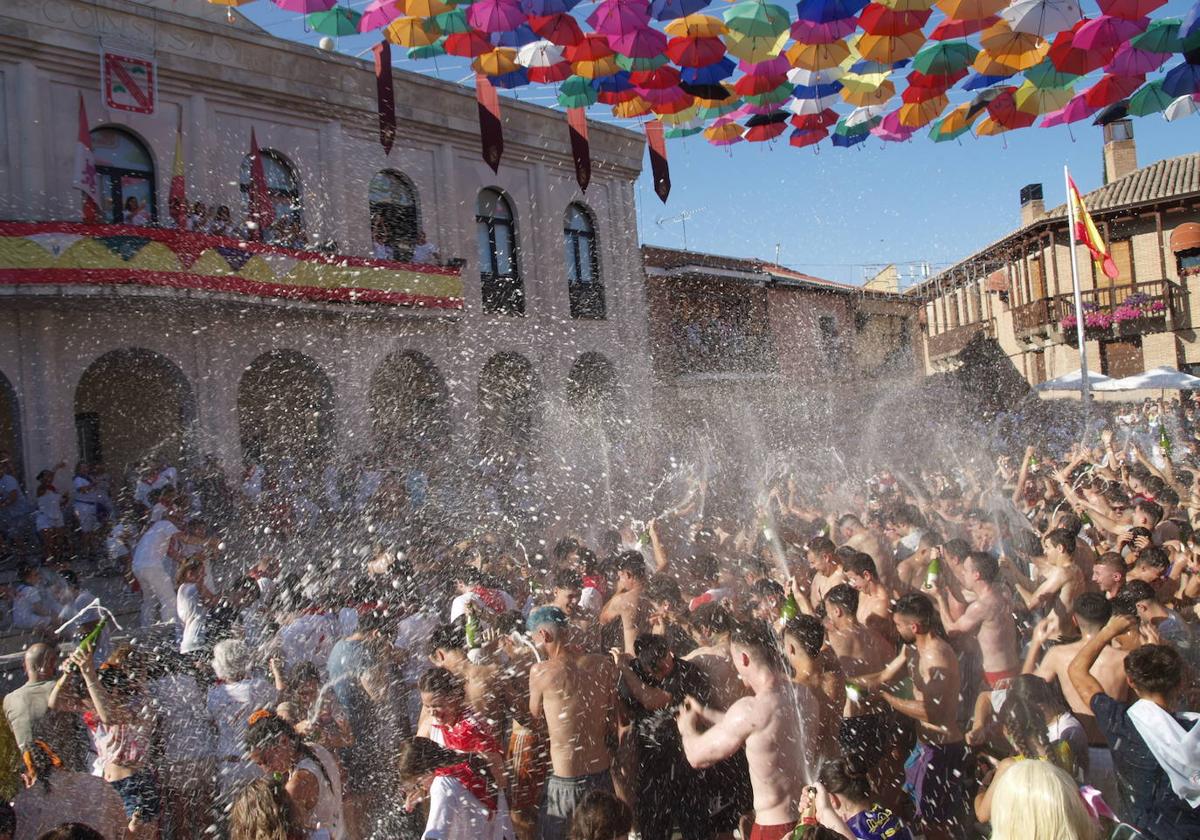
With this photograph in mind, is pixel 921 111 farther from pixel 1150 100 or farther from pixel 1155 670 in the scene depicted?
pixel 1155 670

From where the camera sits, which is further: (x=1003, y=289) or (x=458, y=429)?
(x=1003, y=289)

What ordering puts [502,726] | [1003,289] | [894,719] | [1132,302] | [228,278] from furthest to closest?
[1003,289]
[1132,302]
[228,278]
[502,726]
[894,719]

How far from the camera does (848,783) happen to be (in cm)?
325

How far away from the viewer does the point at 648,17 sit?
21.2 ft

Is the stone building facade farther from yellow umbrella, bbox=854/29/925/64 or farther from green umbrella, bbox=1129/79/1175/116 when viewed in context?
green umbrella, bbox=1129/79/1175/116

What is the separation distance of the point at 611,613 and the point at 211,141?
12843 mm

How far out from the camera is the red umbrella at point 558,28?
6434 millimetres

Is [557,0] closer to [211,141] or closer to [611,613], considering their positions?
[611,613]

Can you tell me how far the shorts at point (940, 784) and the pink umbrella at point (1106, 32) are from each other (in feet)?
16.4

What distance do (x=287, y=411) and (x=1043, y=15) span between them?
14122 mm

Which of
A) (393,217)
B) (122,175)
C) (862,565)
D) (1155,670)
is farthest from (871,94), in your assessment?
(393,217)

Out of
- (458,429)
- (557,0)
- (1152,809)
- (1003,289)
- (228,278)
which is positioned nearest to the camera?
(1152,809)

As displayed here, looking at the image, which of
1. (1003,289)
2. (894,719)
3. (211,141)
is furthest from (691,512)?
(1003,289)

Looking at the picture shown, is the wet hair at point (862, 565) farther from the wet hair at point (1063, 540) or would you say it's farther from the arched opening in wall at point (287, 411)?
the arched opening in wall at point (287, 411)
